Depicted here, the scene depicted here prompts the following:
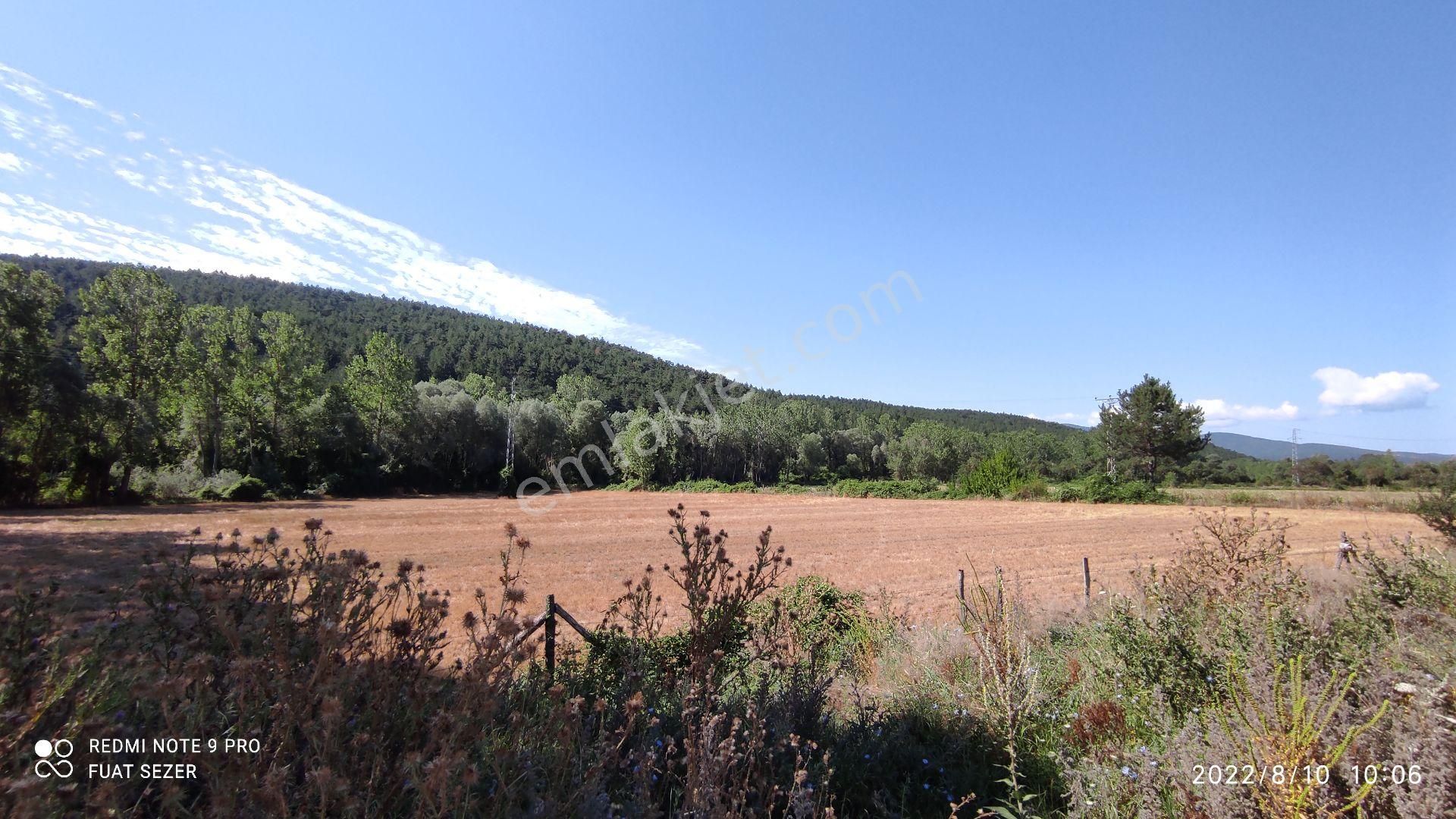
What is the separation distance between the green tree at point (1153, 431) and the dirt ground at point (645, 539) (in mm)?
11594

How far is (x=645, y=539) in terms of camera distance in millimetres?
20719

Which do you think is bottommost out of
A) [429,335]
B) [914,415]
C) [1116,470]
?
[1116,470]

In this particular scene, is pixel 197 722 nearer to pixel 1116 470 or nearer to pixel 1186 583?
pixel 1186 583

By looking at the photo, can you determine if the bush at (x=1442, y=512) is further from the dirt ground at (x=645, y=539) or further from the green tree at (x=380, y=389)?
the green tree at (x=380, y=389)

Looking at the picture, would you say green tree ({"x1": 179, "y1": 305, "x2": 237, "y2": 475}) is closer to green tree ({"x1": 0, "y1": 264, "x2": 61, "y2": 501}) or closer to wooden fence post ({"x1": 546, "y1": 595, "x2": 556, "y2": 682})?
green tree ({"x1": 0, "y1": 264, "x2": 61, "y2": 501})

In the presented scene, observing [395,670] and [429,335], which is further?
[429,335]

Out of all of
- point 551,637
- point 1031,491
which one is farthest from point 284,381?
point 1031,491

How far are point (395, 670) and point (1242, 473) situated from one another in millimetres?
77548

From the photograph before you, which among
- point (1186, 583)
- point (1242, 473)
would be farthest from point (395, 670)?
point (1242, 473)

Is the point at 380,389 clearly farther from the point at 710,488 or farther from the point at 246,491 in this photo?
the point at 710,488

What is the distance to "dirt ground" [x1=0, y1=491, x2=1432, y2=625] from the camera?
38.7ft

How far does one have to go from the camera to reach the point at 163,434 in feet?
90.3
